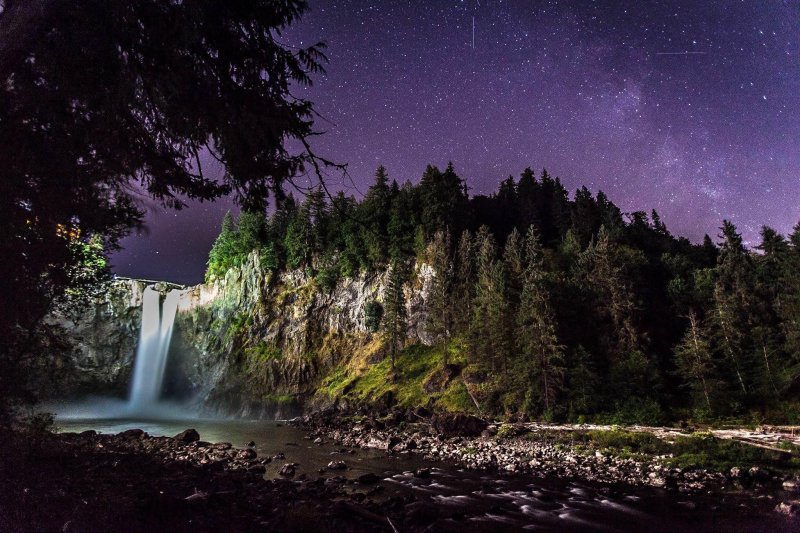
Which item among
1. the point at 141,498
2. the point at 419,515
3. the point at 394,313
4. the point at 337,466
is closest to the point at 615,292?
the point at 394,313

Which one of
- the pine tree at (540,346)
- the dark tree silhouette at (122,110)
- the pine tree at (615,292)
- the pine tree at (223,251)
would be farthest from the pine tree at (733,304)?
the pine tree at (223,251)

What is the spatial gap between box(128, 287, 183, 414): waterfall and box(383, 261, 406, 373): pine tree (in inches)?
1835

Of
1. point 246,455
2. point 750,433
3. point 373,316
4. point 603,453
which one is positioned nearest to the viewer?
point 246,455

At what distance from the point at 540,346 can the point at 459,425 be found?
11069 millimetres

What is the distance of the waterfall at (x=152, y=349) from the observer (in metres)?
70.6

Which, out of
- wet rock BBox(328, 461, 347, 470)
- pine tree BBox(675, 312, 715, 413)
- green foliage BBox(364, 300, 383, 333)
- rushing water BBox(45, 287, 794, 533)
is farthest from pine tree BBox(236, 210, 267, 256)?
pine tree BBox(675, 312, 715, 413)

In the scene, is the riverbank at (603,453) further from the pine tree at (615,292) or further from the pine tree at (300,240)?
the pine tree at (300,240)

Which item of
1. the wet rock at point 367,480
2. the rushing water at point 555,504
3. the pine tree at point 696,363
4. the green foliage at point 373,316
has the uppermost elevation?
the green foliage at point 373,316

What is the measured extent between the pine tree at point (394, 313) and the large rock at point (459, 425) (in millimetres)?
23817

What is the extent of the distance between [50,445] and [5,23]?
1255 cm

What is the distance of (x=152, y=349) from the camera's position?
74.9m

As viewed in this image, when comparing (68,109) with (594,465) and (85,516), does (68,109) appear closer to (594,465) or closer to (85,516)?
(85,516)

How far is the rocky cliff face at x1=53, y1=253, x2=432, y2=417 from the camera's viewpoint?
194 feet

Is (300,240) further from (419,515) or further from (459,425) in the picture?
(419,515)
